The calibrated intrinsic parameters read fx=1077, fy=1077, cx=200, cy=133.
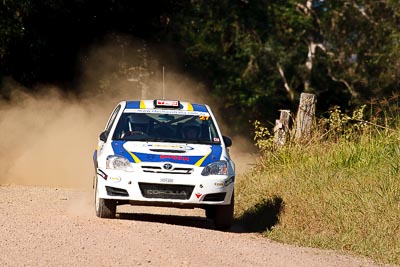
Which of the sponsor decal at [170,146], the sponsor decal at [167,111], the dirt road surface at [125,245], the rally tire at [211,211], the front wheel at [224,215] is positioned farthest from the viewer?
the sponsor decal at [167,111]

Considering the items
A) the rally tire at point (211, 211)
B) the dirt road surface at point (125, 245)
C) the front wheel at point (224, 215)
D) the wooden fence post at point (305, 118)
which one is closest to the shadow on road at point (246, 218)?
the rally tire at point (211, 211)

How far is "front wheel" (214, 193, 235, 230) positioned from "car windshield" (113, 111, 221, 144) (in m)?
0.96

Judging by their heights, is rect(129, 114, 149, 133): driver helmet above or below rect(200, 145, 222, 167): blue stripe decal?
above

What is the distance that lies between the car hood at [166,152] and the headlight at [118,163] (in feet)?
0.21

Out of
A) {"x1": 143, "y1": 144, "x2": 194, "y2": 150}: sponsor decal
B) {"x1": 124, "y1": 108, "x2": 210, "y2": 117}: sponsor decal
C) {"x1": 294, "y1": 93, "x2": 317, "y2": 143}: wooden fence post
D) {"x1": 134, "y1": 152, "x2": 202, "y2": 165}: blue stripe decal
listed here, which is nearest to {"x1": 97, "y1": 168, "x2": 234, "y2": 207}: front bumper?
{"x1": 134, "y1": 152, "x2": 202, "y2": 165}: blue stripe decal

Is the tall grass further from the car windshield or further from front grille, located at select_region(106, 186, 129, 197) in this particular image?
front grille, located at select_region(106, 186, 129, 197)

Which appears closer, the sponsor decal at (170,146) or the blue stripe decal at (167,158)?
the blue stripe decal at (167,158)

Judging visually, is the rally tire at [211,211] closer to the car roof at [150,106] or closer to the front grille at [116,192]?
the front grille at [116,192]

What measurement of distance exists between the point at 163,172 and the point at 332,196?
243cm

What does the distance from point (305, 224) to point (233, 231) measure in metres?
0.97

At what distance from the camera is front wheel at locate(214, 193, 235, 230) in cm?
1388

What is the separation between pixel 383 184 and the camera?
14250 mm

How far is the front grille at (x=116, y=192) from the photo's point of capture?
13336mm

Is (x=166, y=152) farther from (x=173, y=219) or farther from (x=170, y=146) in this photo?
(x=173, y=219)
